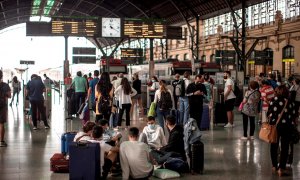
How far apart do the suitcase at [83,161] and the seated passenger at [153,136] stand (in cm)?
193

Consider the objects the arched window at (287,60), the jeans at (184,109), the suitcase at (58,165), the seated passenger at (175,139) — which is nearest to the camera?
the suitcase at (58,165)

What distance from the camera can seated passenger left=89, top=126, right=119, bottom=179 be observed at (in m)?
7.24

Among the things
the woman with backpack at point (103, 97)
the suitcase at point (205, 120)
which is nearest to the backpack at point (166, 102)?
the woman with backpack at point (103, 97)

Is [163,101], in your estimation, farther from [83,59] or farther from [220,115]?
[83,59]

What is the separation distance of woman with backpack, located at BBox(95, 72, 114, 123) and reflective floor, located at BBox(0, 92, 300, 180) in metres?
1.36

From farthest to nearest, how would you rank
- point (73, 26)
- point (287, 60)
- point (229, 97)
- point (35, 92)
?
point (287, 60), point (73, 26), point (229, 97), point (35, 92)

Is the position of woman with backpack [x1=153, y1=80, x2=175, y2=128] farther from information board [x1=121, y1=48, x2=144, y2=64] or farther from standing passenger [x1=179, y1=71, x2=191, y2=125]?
information board [x1=121, y1=48, x2=144, y2=64]

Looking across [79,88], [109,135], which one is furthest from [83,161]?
[79,88]

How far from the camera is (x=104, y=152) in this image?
733 cm

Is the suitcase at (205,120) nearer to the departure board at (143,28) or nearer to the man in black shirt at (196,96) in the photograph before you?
the man in black shirt at (196,96)

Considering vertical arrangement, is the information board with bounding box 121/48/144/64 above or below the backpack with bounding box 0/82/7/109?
above

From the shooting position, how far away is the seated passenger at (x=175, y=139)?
8.10 m

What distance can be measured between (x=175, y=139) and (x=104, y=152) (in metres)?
1.44

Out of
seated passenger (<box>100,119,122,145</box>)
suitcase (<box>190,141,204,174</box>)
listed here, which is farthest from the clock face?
suitcase (<box>190,141,204,174</box>)
